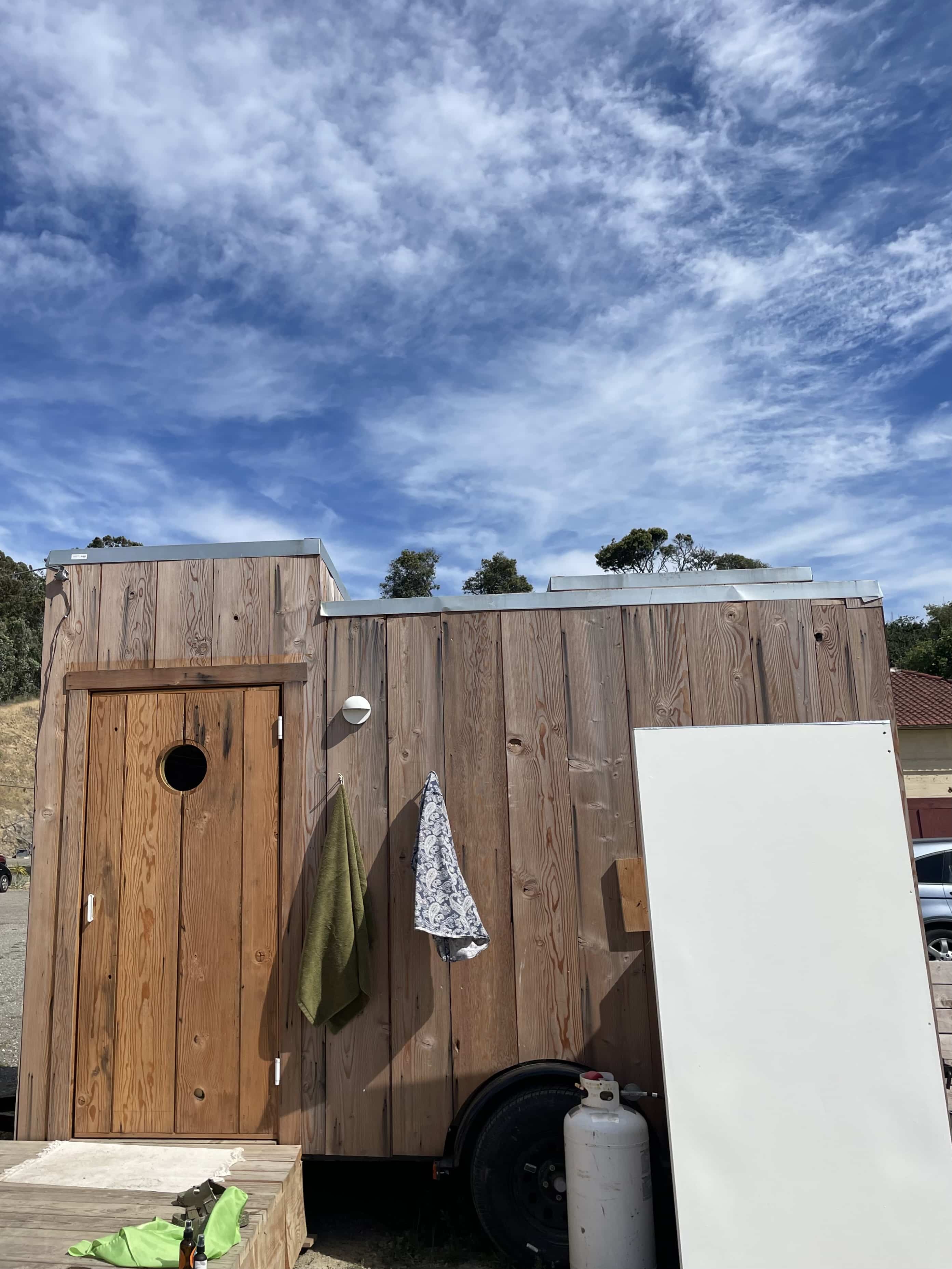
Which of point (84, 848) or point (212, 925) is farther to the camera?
point (84, 848)

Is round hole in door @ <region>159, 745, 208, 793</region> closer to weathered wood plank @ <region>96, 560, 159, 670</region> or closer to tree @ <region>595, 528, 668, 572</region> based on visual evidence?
weathered wood plank @ <region>96, 560, 159, 670</region>

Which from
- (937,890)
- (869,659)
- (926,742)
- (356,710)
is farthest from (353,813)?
(926,742)

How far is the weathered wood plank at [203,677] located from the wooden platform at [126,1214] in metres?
2.09

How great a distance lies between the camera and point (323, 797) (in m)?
3.97

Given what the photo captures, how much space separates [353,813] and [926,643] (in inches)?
1274

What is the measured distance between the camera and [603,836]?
12.6 ft

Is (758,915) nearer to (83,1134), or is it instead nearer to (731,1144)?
(731,1144)

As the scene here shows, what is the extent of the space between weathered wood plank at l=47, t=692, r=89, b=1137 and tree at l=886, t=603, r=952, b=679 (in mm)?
26569

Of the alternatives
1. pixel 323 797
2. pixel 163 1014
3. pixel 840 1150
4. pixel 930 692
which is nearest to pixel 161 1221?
pixel 163 1014

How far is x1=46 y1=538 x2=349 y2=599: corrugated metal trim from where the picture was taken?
163 inches

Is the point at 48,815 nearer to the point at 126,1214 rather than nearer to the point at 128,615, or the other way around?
the point at 128,615

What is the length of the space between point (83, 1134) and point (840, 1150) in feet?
10.7

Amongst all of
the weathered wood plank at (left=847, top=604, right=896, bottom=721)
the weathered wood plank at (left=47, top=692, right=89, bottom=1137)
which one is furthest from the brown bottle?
the weathered wood plank at (left=847, top=604, right=896, bottom=721)

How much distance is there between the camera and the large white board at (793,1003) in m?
2.69
